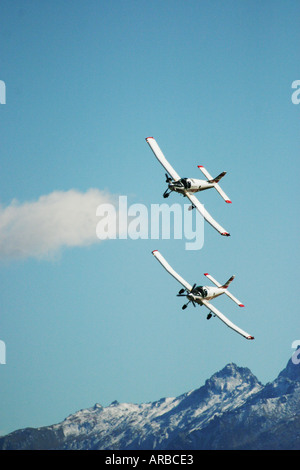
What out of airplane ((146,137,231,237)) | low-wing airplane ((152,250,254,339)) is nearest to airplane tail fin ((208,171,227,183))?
airplane ((146,137,231,237))

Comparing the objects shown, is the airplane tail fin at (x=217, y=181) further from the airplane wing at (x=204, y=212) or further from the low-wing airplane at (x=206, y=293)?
the low-wing airplane at (x=206, y=293)

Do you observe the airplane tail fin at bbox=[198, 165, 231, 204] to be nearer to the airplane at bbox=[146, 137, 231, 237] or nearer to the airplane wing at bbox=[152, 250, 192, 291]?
the airplane at bbox=[146, 137, 231, 237]

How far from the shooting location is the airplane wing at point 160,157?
13300 cm

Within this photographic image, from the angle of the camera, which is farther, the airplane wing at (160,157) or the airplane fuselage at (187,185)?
the airplane wing at (160,157)

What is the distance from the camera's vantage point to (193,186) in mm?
127062

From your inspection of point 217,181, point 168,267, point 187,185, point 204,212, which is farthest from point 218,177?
point 168,267

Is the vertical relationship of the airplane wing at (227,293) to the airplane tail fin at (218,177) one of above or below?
below

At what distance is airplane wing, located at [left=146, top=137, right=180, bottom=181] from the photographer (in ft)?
436

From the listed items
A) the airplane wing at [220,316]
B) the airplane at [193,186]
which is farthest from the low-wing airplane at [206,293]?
the airplane at [193,186]
